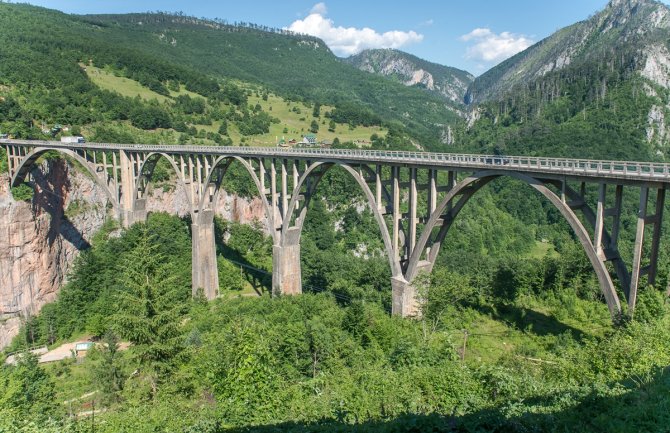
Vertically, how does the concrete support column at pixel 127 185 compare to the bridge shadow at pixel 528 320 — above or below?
above

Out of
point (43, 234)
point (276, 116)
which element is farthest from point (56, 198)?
point (276, 116)

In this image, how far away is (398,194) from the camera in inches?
1221

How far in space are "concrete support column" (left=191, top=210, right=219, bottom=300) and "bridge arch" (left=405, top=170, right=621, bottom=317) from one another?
80.4 ft

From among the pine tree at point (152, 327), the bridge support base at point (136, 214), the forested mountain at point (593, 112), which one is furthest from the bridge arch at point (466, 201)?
the forested mountain at point (593, 112)

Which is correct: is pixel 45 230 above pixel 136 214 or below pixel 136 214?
below

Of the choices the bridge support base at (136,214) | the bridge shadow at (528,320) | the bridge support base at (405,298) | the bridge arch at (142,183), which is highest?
the bridge arch at (142,183)

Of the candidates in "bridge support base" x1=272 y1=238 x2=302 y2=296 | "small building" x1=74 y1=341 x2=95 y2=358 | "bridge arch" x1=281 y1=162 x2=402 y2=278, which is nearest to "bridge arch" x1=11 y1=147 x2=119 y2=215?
"small building" x1=74 y1=341 x2=95 y2=358

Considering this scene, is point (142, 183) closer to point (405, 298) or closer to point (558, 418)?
point (405, 298)

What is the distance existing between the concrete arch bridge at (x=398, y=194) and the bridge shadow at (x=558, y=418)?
326 inches

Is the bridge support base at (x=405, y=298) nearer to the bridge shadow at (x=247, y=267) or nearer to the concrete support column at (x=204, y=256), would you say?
the bridge shadow at (x=247, y=267)

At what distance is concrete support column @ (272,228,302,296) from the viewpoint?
39.3 metres

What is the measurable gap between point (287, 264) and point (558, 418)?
29.7 m

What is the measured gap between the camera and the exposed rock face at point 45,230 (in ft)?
177

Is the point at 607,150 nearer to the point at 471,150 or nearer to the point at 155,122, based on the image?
the point at 471,150
